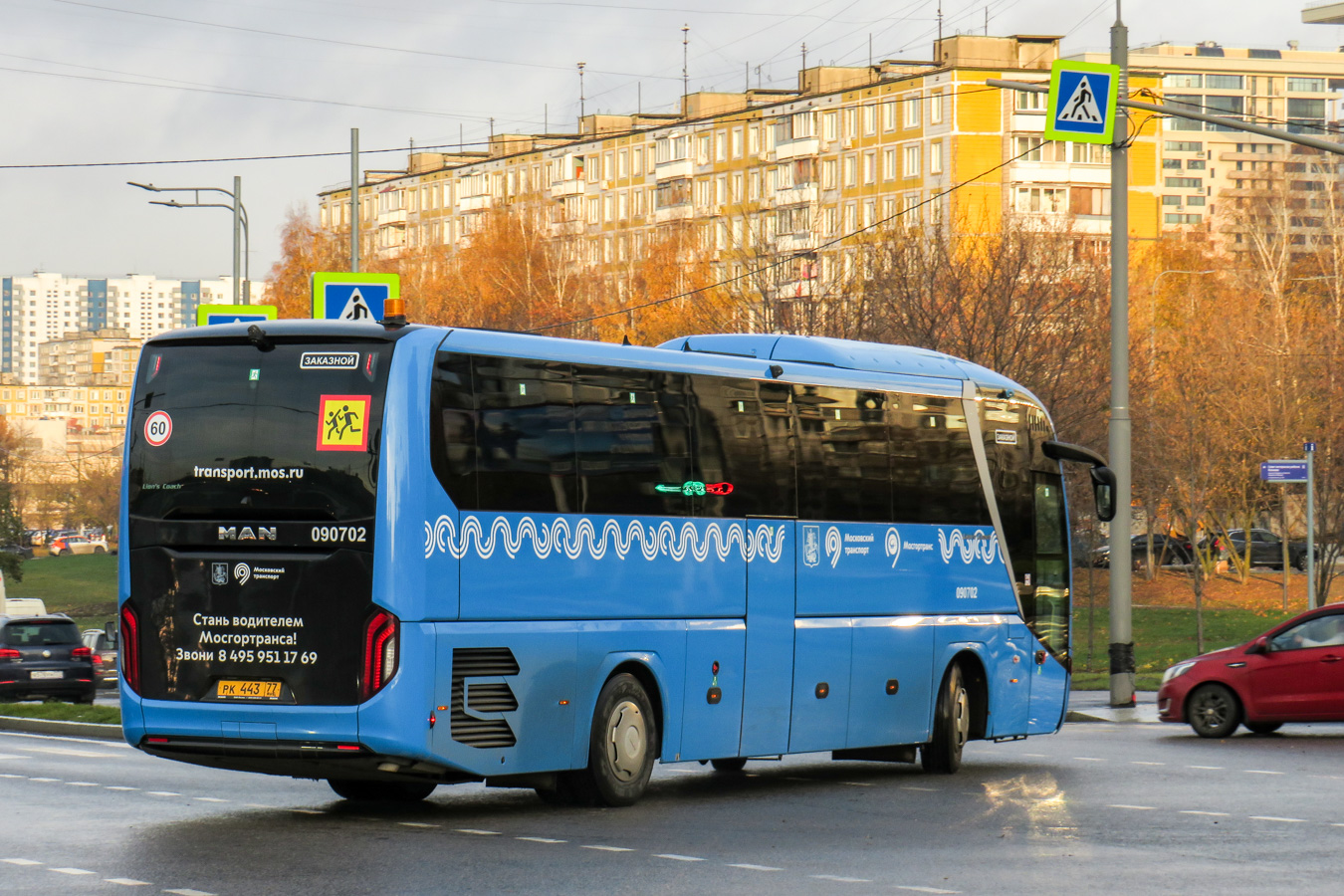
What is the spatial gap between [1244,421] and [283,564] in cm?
4083

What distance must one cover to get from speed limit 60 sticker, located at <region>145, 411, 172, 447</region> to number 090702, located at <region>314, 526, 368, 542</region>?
1.27m

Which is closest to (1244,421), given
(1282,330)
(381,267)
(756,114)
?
(1282,330)

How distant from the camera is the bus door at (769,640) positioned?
14695 mm

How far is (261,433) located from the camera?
1219 cm

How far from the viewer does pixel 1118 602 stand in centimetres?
2550

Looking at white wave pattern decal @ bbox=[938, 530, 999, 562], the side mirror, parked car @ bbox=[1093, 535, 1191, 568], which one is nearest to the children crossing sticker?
white wave pattern decal @ bbox=[938, 530, 999, 562]

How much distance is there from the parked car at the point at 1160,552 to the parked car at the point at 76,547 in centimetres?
9451

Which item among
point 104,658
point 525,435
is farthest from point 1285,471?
point 104,658

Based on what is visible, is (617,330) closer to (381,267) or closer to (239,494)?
(381,267)

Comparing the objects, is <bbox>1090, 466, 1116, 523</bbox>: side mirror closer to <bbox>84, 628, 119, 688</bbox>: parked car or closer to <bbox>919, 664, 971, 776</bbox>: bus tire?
<bbox>919, 664, 971, 776</bbox>: bus tire

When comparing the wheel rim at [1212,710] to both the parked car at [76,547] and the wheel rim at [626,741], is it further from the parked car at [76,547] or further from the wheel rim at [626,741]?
the parked car at [76,547]

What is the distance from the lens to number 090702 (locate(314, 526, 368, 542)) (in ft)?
38.9

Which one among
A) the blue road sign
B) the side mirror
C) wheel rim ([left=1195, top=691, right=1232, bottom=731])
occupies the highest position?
the blue road sign

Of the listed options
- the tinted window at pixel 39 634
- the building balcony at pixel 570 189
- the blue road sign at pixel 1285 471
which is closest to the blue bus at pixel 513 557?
the blue road sign at pixel 1285 471
